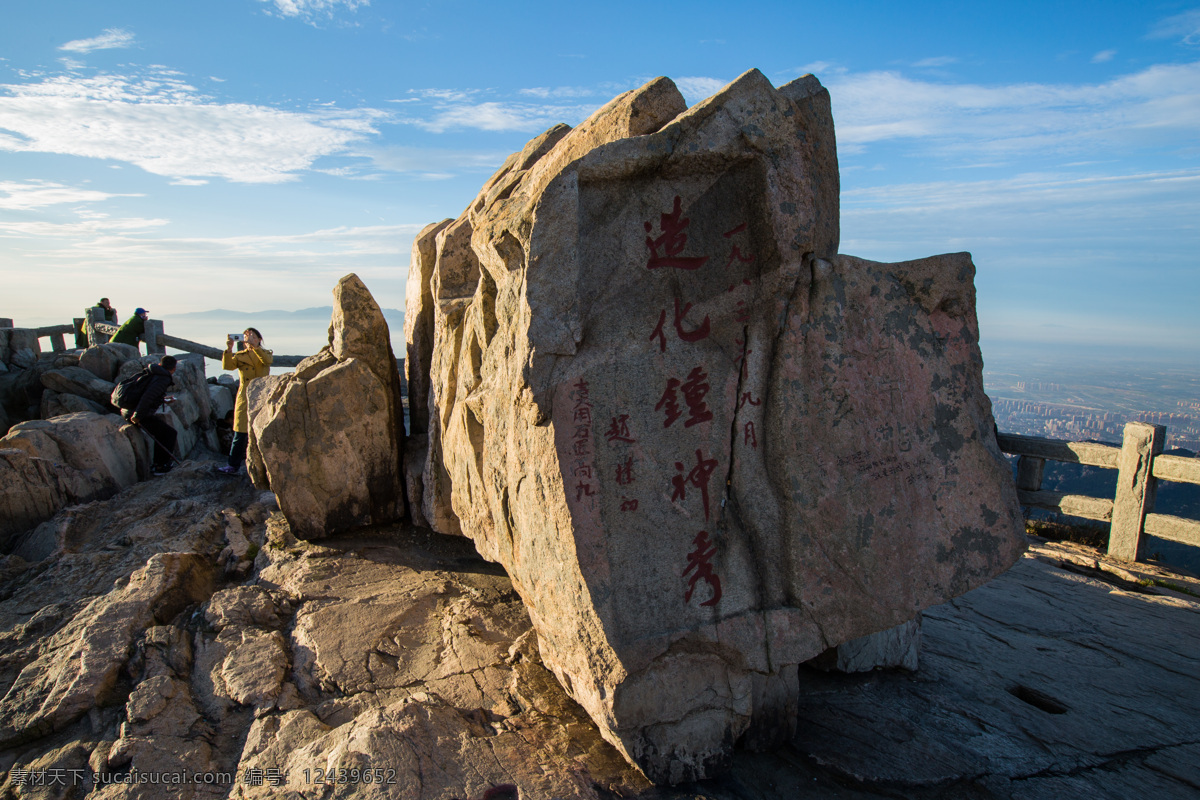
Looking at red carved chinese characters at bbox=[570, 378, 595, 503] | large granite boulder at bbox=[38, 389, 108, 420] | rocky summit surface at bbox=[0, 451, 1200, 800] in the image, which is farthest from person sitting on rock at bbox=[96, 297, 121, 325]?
red carved chinese characters at bbox=[570, 378, 595, 503]

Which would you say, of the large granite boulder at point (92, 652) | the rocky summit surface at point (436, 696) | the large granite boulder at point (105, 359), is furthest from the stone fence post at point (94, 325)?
the large granite boulder at point (92, 652)

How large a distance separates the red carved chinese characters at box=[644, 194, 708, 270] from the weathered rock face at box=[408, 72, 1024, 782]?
11 mm

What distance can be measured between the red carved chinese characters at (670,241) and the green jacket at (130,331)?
13125 mm

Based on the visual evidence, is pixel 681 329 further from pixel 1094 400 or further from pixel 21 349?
pixel 1094 400

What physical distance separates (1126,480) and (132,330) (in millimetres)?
15973

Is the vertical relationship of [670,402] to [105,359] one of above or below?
above

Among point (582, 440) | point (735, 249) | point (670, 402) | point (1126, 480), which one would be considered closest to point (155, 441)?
point (582, 440)

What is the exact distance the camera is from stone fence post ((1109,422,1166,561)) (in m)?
6.59

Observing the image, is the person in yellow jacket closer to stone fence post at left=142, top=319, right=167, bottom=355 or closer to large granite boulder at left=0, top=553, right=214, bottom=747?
large granite boulder at left=0, top=553, right=214, bottom=747

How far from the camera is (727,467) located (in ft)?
12.5

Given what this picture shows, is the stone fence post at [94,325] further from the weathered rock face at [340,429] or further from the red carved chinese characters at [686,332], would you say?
the red carved chinese characters at [686,332]

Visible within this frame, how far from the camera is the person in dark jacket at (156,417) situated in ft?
29.9

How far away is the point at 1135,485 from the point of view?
672 cm

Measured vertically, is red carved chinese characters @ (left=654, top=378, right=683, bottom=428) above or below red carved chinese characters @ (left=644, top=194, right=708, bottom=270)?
below
